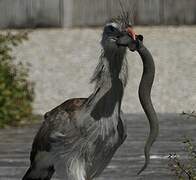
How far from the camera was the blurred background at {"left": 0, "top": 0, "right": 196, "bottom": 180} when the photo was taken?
12.9m

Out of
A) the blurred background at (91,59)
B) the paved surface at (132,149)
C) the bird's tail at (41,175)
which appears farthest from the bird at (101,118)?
the blurred background at (91,59)

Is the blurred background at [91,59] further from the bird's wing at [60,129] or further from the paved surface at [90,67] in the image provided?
the bird's wing at [60,129]

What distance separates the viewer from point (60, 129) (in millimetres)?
7156

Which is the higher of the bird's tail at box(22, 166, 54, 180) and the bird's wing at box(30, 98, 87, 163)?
the bird's wing at box(30, 98, 87, 163)

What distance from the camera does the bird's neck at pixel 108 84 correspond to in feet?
22.0

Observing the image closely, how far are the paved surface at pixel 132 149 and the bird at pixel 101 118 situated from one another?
2552mm

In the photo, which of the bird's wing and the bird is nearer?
the bird

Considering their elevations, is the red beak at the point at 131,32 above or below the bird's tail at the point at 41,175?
above

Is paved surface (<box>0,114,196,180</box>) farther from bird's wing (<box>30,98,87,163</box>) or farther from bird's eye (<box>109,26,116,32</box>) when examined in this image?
bird's eye (<box>109,26,116,32</box>)

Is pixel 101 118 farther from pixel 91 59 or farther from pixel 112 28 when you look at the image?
pixel 91 59

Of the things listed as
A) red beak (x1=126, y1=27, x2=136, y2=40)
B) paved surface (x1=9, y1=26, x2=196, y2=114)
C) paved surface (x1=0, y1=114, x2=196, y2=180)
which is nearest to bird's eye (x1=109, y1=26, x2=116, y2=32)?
red beak (x1=126, y1=27, x2=136, y2=40)

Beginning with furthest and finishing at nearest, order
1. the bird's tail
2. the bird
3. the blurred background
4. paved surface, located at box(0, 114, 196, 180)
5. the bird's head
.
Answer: the blurred background, paved surface, located at box(0, 114, 196, 180), the bird's tail, the bird, the bird's head

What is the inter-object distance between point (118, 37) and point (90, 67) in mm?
9289

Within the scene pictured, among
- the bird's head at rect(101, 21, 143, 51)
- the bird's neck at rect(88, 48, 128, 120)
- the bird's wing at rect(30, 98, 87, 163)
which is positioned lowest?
the bird's wing at rect(30, 98, 87, 163)
